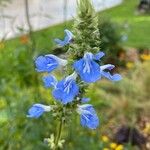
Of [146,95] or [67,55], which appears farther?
[146,95]

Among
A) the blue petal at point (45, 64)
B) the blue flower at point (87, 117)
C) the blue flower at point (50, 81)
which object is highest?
the blue petal at point (45, 64)

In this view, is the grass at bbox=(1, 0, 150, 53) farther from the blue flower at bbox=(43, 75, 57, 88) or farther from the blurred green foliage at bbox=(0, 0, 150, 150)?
the blue flower at bbox=(43, 75, 57, 88)

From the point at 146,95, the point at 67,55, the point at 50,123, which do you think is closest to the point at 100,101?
the point at 146,95

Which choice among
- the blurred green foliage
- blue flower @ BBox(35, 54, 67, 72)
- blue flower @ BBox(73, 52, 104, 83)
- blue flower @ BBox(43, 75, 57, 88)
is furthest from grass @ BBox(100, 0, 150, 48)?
blue flower @ BBox(73, 52, 104, 83)

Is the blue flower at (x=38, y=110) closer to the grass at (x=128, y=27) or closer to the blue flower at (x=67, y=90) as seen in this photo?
the blue flower at (x=67, y=90)

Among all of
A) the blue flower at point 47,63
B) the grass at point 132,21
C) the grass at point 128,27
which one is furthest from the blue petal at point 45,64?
the grass at point 132,21

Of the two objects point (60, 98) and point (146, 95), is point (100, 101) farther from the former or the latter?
point (60, 98)
